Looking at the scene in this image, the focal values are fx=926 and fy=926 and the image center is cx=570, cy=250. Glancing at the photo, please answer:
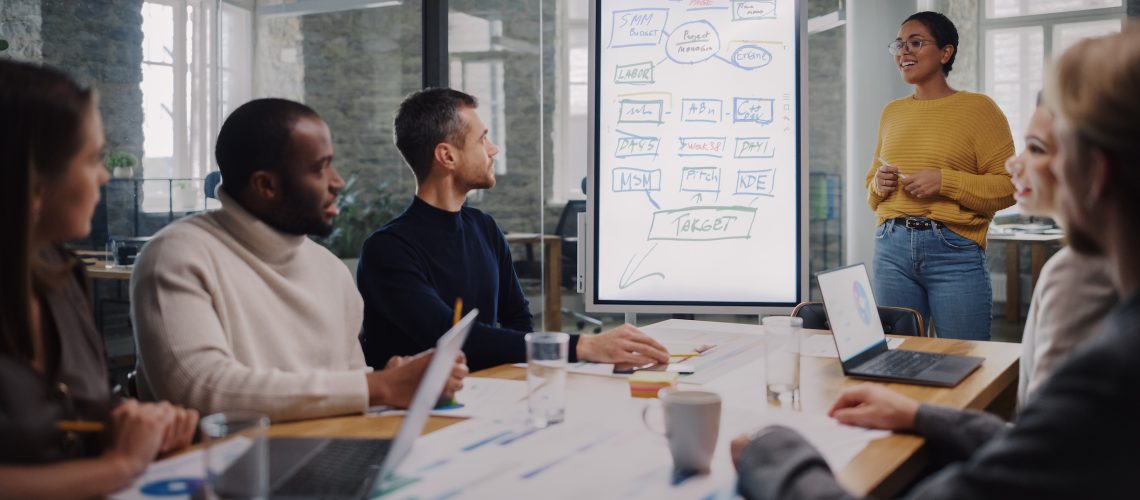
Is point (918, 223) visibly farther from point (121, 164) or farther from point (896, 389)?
point (121, 164)

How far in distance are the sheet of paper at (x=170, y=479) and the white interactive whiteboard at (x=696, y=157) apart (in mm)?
1832

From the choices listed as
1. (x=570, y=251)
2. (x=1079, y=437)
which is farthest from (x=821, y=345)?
(x=570, y=251)

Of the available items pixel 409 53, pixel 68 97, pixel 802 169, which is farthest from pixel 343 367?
pixel 409 53

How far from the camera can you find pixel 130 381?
1728 mm

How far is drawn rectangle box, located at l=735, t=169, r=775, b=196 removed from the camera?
9.52ft

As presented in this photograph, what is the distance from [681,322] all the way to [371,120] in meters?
4.60

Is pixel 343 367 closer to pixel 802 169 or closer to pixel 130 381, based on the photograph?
pixel 130 381

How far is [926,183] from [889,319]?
585mm

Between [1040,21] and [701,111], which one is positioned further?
[1040,21]

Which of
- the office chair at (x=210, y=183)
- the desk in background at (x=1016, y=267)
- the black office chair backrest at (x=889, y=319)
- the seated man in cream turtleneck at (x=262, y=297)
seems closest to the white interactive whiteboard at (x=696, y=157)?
the black office chair backrest at (x=889, y=319)

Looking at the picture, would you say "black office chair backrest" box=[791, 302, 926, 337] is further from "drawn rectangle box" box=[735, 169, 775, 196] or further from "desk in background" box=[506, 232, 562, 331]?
"desk in background" box=[506, 232, 562, 331]

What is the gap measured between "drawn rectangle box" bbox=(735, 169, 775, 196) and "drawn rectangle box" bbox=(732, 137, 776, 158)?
5 centimetres

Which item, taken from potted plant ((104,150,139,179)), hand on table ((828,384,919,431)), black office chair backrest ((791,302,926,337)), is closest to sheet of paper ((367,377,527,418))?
hand on table ((828,384,919,431))

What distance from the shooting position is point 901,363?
194 centimetres
